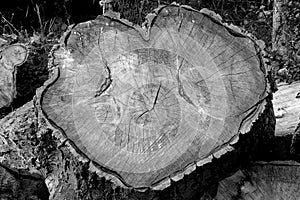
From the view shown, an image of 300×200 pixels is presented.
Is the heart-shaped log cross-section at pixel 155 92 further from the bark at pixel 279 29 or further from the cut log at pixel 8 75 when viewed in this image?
the bark at pixel 279 29

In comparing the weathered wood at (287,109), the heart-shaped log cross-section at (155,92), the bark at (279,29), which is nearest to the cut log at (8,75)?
the heart-shaped log cross-section at (155,92)

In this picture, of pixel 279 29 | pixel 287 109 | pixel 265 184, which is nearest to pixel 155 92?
pixel 265 184

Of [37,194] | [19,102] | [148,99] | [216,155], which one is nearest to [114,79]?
[148,99]

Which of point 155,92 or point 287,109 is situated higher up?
point 155,92

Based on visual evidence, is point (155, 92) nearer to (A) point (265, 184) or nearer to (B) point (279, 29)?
(A) point (265, 184)

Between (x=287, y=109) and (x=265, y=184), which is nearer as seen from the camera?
(x=265, y=184)

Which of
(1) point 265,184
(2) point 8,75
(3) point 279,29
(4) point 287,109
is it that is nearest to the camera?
(1) point 265,184

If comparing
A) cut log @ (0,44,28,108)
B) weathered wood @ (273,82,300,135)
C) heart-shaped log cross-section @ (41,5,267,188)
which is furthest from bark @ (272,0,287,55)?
cut log @ (0,44,28,108)

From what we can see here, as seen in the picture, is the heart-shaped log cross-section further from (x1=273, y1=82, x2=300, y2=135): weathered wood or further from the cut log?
the cut log
